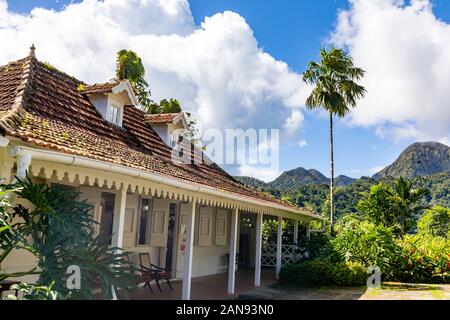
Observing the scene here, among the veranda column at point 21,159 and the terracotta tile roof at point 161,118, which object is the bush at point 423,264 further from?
the veranda column at point 21,159

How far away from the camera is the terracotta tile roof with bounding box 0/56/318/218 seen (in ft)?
19.9

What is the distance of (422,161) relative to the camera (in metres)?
120

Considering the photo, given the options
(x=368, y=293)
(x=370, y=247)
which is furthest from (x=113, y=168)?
(x=370, y=247)

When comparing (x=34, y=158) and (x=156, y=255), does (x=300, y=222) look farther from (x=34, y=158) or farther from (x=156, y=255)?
(x=34, y=158)

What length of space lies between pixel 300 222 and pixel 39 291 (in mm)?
16415

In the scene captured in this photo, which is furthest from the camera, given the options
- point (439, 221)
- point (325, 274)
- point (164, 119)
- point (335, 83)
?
point (439, 221)

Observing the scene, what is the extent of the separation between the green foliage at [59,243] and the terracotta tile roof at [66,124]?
739mm

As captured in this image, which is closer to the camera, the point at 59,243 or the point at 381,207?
the point at 59,243

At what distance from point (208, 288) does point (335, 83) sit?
50.4ft

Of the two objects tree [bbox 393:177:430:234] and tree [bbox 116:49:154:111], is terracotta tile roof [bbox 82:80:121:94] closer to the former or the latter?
tree [bbox 116:49:154:111]

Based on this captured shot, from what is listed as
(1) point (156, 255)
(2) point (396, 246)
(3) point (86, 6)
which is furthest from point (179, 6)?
(2) point (396, 246)

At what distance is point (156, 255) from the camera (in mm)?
12664

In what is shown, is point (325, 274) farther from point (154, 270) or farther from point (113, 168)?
point (113, 168)

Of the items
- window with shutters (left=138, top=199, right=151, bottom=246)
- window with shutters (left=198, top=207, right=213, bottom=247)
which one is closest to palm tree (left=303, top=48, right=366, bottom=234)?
window with shutters (left=198, top=207, right=213, bottom=247)
